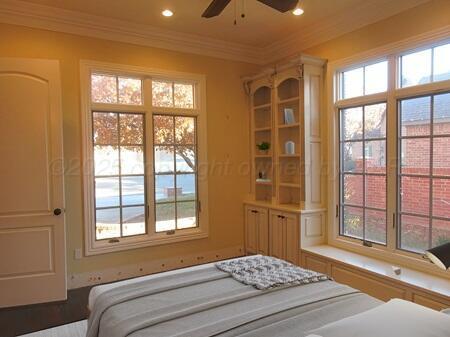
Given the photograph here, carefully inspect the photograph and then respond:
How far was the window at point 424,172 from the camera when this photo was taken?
284 cm

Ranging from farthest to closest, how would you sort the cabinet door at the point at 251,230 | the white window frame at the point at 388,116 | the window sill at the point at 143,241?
the cabinet door at the point at 251,230 < the window sill at the point at 143,241 < the white window frame at the point at 388,116

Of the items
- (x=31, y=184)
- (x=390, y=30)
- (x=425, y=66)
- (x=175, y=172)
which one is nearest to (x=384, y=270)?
(x=425, y=66)

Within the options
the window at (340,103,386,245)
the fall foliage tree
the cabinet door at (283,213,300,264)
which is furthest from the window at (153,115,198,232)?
the window at (340,103,386,245)

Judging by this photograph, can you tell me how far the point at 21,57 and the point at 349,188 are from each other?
3.73 meters

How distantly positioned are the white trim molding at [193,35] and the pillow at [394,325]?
271 cm

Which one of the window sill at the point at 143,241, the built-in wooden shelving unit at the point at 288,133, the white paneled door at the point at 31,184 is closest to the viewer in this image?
the white paneled door at the point at 31,184

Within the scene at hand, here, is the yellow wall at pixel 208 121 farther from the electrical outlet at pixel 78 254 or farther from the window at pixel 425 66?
the window at pixel 425 66

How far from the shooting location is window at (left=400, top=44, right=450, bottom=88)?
2.81 m

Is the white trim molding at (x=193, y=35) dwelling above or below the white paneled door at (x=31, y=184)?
above

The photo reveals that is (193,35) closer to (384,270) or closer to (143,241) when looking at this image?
(143,241)

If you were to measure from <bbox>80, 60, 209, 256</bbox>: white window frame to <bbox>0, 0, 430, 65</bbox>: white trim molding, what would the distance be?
1.15 feet

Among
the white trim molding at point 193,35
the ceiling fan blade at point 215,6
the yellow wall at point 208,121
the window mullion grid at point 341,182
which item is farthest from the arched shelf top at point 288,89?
the ceiling fan blade at point 215,6

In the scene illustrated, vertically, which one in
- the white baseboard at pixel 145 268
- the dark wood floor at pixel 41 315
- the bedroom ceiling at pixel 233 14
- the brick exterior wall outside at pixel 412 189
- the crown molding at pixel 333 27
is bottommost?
the dark wood floor at pixel 41 315

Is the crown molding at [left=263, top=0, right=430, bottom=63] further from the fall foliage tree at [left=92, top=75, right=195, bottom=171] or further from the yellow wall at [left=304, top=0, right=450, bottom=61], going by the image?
the fall foliage tree at [left=92, top=75, right=195, bottom=171]
